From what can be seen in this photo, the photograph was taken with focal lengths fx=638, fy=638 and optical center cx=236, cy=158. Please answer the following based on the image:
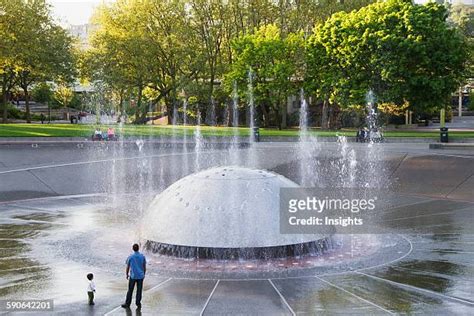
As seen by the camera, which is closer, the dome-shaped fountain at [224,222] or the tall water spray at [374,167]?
the dome-shaped fountain at [224,222]

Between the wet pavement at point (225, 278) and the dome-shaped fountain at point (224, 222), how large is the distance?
0.80 meters

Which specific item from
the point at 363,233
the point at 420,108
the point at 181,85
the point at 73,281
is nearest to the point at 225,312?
the point at 73,281

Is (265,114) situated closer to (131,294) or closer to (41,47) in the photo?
(41,47)

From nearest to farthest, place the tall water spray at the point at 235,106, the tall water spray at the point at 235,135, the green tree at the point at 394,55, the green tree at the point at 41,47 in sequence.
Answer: the tall water spray at the point at 235,135 < the green tree at the point at 394,55 < the green tree at the point at 41,47 < the tall water spray at the point at 235,106

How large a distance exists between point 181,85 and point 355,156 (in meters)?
29.4

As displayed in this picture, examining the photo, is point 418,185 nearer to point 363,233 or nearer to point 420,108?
point 363,233

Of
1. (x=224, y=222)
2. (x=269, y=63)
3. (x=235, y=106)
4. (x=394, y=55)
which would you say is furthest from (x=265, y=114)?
(x=224, y=222)

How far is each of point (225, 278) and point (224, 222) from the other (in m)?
1.77

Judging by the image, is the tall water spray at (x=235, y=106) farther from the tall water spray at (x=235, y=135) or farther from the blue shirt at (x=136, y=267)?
the blue shirt at (x=136, y=267)

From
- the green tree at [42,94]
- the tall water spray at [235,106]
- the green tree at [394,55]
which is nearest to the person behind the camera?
the green tree at [394,55]

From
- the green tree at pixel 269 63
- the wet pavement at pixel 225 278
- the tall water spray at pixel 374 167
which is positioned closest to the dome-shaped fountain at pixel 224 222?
the wet pavement at pixel 225 278

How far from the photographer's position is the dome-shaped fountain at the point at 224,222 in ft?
46.3

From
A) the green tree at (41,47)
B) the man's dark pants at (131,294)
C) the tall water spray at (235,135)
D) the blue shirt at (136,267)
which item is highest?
the green tree at (41,47)

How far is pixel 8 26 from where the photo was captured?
163ft
